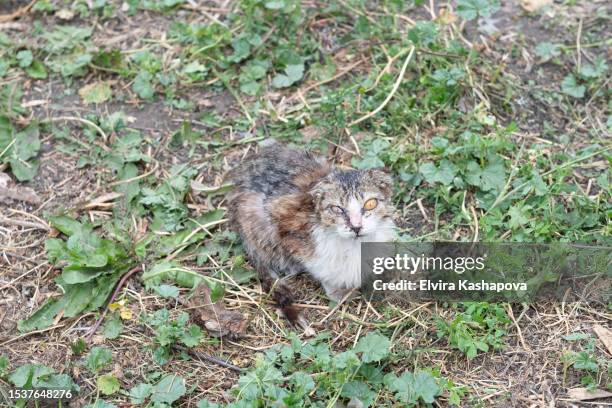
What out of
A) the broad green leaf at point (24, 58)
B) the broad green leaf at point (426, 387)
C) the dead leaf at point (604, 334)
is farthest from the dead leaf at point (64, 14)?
the dead leaf at point (604, 334)

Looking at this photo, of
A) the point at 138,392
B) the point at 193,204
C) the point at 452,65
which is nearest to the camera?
the point at 138,392

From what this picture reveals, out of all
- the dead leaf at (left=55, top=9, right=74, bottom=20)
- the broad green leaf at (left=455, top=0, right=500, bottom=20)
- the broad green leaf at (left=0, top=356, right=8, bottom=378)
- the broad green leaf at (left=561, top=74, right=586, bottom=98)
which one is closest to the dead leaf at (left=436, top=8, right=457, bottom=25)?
the broad green leaf at (left=455, top=0, right=500, bottom=20)

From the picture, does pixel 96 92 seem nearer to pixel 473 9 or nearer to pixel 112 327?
pixel 112 327

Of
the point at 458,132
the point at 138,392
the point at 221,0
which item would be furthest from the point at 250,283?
the point at 221,0

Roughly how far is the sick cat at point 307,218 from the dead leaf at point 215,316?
0.32m

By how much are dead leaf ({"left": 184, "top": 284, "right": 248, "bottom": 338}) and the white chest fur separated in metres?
0.63

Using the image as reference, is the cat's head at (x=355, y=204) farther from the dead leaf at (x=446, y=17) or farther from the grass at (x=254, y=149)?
the dead leaf at (x=446, y=17)

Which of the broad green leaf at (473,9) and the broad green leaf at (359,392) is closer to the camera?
the broad green leaf at (359,392)

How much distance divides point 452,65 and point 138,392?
358cm

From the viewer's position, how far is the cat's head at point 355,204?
5148mm

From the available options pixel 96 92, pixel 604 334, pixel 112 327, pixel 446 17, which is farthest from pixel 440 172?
pixel 96 92

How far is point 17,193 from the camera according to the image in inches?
240

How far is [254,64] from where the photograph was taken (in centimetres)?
680

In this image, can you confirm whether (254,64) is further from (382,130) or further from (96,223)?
(96,223)
